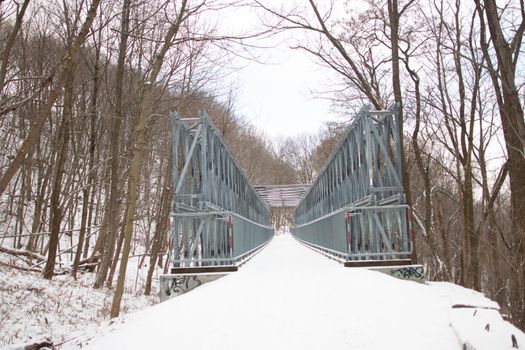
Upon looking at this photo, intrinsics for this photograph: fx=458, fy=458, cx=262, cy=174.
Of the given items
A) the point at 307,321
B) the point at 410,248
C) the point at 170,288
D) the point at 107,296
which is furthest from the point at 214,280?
the point at 107,296

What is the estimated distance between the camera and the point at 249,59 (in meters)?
9.16

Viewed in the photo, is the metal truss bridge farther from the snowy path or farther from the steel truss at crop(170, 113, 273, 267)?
the snowy path

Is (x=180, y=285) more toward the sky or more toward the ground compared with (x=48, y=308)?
more toward the sky

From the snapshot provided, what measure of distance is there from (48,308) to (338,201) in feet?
29.1

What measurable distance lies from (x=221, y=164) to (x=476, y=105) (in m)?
9.90

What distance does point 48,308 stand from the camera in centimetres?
1054

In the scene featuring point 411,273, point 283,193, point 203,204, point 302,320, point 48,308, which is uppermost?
point 283,193

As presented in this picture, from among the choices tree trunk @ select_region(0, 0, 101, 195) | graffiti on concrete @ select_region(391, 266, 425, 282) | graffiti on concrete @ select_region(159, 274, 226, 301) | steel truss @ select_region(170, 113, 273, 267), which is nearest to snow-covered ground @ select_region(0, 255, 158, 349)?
graffiti on concrete @ select_region(159, 274, 226, 301)

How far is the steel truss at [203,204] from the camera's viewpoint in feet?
31.4

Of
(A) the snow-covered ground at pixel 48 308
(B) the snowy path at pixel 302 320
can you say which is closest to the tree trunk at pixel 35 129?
(B) the snowy path at pixel 302 320

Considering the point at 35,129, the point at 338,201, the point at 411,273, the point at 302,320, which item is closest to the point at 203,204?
the point at 35,129

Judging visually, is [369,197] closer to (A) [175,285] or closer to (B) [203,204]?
(B) [203,204]

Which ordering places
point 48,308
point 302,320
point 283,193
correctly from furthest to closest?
point 283,193 → point 48,308 → point 302,320

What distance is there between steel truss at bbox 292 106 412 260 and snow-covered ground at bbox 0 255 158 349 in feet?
18.5
